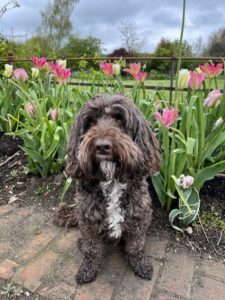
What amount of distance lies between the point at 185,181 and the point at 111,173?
0.74 m

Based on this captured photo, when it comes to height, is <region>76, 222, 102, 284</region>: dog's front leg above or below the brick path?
above

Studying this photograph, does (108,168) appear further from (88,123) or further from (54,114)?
(54,114)

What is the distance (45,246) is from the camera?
2.73 m

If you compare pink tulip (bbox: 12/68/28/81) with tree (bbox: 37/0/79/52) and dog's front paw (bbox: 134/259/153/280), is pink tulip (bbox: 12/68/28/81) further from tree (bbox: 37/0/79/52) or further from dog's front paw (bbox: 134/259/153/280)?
tree (bbox: 37/0/79/52)

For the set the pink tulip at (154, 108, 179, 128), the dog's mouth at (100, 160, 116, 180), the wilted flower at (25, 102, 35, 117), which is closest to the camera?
the dog's mouth at (100, 160, 116, 180)

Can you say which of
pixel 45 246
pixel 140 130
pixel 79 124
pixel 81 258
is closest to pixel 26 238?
pixel 45 246

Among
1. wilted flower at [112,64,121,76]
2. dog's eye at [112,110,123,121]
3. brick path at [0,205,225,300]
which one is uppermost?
wilted flower at [112,64,121,76]

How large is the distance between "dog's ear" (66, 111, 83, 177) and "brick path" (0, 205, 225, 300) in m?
0.80

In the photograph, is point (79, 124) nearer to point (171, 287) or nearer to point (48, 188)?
point (171, 287)

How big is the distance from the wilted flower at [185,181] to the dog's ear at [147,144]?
0.37m

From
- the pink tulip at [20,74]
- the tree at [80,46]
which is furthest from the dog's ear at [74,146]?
the tree at [80,46]

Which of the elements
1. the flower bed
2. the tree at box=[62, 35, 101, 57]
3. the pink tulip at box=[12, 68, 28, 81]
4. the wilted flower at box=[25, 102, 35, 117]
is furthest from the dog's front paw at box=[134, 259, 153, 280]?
the tree at box=[62, 35, 101, 57]

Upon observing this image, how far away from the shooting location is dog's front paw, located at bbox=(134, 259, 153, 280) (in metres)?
2.38

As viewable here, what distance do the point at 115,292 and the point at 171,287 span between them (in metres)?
0.40
